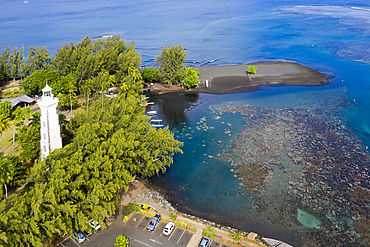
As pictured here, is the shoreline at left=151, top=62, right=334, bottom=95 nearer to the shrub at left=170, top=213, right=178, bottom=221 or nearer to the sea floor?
the sea floor

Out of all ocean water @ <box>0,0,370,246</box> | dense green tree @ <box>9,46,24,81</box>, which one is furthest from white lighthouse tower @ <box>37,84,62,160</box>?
dense green tree @ <box>9,46,24,81</box>

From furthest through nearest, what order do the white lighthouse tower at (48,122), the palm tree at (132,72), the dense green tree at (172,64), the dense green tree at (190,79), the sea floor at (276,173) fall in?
the dense green tree at (190,79)
the dense green tree at (172,64)
the palm tree at (132,72)
the sea floor at (276,173)
the white lighthouse tower at (48,122)

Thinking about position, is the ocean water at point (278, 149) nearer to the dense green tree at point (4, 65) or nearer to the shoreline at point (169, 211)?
the shoreline at point (169, 211)

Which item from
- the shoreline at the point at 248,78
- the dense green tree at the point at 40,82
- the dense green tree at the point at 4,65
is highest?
the dense green tree at the point at 4,65

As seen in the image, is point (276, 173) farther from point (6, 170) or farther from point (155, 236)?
point (6, 170)

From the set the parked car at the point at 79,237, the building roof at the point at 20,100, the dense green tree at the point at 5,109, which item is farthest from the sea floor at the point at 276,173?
the building roof at the point at 20,100

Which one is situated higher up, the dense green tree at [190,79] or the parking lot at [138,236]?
the dense green tree at [190,79]

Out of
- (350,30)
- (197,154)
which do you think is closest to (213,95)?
(197,154)
